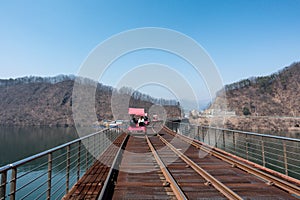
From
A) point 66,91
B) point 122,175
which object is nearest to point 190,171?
point 122,175

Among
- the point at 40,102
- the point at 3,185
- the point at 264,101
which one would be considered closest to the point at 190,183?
the point at 3,185

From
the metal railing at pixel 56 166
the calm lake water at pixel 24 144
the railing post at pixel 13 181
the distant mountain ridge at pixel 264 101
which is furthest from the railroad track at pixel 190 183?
the distant mountain ridge at pixel 264 101

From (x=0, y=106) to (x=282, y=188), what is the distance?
16947 centimetres

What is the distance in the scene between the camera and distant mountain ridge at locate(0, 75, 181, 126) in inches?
4734

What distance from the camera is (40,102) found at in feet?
473

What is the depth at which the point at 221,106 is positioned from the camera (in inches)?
4055

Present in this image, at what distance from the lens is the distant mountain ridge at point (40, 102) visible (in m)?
120

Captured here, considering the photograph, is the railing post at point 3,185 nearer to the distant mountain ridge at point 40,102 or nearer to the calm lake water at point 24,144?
the calm lake water at point 24,144

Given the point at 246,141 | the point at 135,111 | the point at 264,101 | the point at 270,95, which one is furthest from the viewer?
the point at 270,95

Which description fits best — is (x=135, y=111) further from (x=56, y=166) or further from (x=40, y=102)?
(x=40, y=102)

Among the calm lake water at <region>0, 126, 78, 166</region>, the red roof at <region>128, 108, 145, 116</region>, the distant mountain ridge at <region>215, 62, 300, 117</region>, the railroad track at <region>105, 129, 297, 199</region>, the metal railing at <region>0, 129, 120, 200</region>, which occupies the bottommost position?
the calm lake water at <region>0, 126, 78, 166</region>

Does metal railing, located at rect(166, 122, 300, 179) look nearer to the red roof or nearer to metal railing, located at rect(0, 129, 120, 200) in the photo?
the red roof

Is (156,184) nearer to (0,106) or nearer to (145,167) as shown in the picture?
(145,167)

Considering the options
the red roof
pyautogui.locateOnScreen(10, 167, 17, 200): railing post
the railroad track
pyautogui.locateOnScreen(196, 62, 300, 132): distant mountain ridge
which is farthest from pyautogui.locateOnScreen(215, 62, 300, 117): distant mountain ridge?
pyautogui.locateOnScreen(10, 167, 17, 200): railing post
